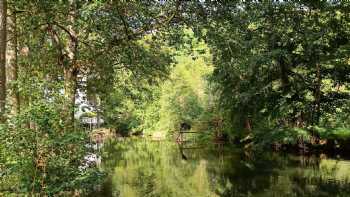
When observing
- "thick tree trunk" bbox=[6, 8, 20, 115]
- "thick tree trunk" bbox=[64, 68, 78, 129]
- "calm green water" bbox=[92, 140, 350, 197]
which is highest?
"thick tree trunk" bbox=[6, 8, 20, 115]

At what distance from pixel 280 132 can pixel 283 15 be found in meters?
8.85

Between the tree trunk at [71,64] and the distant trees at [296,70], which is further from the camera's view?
the distant trees at [296,70]

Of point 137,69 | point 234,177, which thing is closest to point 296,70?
point 234,177

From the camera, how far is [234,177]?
20016 mm

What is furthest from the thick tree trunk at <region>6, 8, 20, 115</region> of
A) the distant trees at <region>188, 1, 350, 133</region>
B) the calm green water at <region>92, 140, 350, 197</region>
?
the distant trees at <region>188, 1, 350, 133</region>

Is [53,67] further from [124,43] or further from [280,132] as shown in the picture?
[280,132]

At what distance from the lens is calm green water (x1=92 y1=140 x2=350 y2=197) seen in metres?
16.2

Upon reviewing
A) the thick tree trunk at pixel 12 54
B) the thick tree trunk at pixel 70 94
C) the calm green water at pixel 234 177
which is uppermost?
the thick tree trunk at pixel 12 54

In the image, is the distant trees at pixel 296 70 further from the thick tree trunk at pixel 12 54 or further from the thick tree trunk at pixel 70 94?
the thick tree trunk at pixel 12 54

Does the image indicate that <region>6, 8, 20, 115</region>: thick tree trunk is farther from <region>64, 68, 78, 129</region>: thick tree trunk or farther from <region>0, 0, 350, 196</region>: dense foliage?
<region>64, 68, 78, 129</region>: thick tree trunk

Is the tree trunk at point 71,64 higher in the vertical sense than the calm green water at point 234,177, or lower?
higher

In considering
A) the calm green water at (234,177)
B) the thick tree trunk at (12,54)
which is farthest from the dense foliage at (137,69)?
the calm green water at (234,177)

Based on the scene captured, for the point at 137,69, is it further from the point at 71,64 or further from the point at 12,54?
the point at 12,54

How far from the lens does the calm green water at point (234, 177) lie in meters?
16.2
